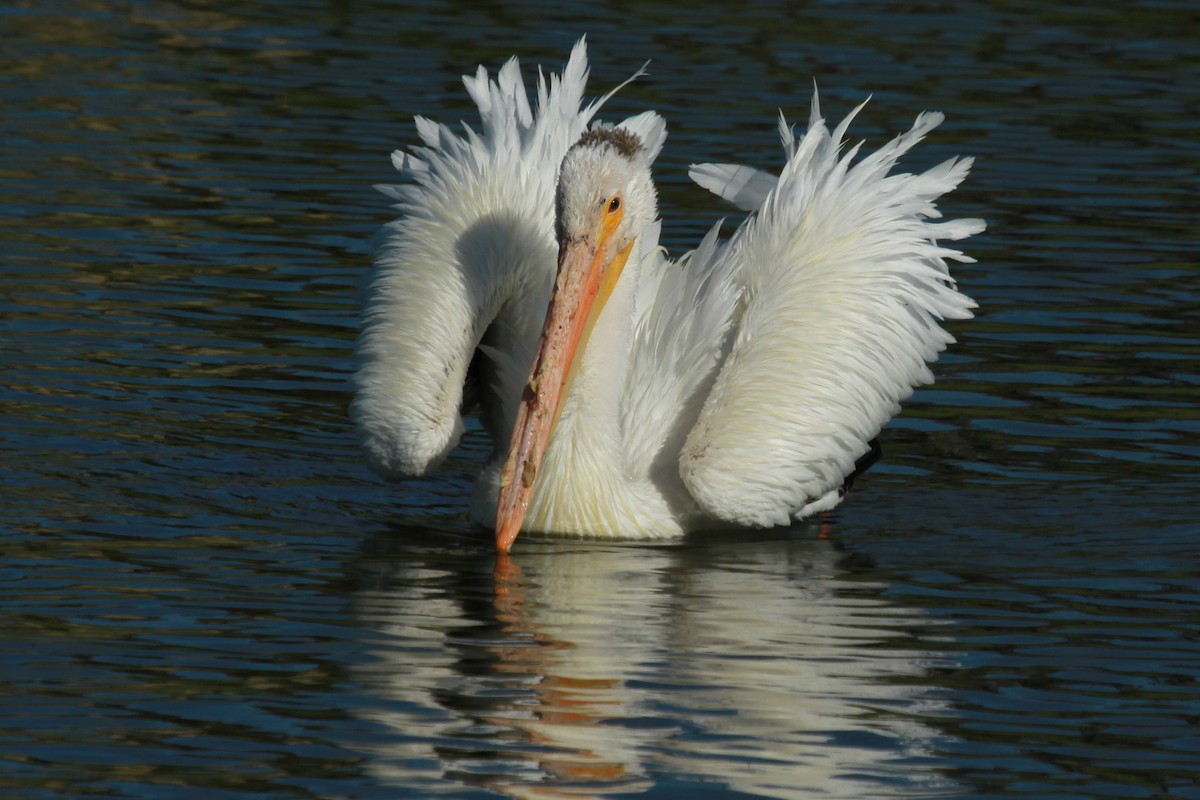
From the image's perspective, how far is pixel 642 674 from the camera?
549cm

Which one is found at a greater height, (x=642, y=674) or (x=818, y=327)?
(x=818, y=327)

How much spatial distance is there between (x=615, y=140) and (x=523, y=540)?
130cm

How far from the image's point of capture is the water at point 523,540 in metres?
5.00

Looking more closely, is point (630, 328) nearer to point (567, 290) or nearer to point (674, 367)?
point (674, 367)

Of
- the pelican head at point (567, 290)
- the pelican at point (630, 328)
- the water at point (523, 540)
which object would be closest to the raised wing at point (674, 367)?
the pelican at point (630, 328)

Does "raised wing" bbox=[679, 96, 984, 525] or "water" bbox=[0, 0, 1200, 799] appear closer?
"water" bbox=[0, 0, 1200, 799]

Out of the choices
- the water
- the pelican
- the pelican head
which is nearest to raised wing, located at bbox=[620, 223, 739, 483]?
the pelican

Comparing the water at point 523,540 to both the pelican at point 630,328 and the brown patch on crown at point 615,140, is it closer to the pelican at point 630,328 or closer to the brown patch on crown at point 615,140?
the pelican at point 630,328

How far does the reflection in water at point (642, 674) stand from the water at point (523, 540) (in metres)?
0.01

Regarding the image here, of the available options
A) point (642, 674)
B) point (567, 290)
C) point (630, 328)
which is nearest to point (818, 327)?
point (630, 328)

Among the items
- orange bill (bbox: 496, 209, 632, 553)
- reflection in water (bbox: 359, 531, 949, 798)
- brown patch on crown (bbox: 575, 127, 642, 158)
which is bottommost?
reflection in water (bbox: 359, 531, 949, 798)

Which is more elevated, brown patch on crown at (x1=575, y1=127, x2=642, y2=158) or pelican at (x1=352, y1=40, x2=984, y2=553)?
brown patch on crown at (x1=575, y1=127, x2=642, y2=158)

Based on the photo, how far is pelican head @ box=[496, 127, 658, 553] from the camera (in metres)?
6.49

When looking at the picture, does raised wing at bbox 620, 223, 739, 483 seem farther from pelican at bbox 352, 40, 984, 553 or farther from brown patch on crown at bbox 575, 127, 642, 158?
brown patch on crown at bbox 575, 127, 642, 158
